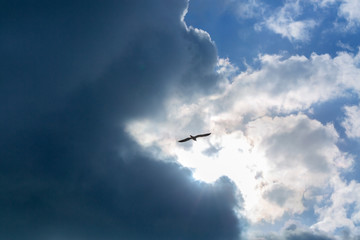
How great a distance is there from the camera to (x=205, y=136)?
196 m

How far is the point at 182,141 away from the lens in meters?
198

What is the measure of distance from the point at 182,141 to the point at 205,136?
33.9 feet
